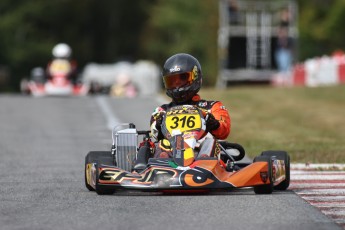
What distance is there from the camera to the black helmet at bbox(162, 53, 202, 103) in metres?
13.2

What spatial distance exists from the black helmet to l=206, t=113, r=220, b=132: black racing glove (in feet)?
1.59

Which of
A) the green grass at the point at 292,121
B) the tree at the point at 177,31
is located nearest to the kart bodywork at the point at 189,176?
the green grass at the point at 292,121

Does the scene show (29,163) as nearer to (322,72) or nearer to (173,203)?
(173,203)

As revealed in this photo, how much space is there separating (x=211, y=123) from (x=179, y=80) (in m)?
0.67

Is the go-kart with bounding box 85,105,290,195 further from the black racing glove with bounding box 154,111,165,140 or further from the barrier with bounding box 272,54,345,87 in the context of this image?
the barrier with bounding box 272,54,345,87

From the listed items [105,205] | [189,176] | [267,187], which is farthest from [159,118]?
[105,205]

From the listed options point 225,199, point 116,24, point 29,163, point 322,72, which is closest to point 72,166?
point 29,163

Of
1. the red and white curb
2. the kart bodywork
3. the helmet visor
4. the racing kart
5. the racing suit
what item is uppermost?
the helmet visor

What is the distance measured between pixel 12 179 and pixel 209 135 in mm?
2414

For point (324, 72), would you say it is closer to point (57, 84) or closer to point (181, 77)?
point (57, 84)

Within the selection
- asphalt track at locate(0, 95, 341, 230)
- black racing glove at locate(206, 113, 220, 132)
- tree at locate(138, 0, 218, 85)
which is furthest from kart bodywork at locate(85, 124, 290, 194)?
tree at locate(138, 0, 218, 85)

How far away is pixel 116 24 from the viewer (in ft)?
350

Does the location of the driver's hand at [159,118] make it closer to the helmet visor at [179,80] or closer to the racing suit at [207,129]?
the racing suit at [207,129]

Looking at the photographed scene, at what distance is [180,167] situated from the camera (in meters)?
12.0
